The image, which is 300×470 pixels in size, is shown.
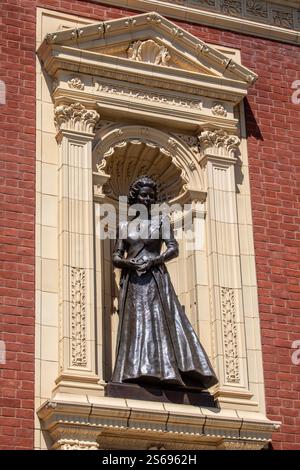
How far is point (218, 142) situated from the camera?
16.7 metres

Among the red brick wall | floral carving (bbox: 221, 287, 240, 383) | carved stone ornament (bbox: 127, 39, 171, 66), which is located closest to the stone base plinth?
floral carving (bbox: 221, 287, 240, 383)

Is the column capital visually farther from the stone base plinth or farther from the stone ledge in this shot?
the stone ledge

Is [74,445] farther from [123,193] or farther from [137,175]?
[137,175]

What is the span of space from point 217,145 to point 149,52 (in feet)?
5.26

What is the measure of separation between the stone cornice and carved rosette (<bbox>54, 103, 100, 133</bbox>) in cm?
197

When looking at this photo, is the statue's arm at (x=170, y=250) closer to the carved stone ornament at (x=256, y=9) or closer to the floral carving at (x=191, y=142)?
the floral carving at (x=191, y=142)

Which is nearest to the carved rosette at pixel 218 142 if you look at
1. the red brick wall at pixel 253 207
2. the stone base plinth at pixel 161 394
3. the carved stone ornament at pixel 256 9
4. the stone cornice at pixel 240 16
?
the red brick wall at pixel 253 207

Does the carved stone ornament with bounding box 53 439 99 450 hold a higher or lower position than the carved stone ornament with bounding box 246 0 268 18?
lower

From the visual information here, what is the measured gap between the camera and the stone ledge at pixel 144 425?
14.0m

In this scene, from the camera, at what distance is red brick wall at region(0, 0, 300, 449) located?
1456 cm

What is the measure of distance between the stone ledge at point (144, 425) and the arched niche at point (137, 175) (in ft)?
4.01

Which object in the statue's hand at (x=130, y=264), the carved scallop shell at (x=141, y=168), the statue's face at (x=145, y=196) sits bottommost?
the statue's hand at (x=130, y=264)
